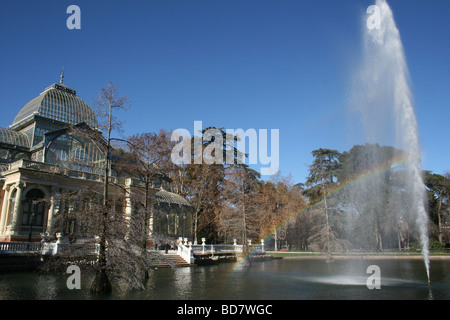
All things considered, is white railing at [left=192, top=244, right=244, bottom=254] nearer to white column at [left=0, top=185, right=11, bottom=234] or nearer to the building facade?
the building facade

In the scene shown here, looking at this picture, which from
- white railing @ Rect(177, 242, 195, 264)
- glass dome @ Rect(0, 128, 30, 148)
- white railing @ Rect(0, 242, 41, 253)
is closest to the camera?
white railing @ Rect(0, 242, 41, 253)

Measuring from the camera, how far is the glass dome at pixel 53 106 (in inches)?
1334

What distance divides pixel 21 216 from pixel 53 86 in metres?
18.4

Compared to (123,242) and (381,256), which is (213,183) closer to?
(381,256)

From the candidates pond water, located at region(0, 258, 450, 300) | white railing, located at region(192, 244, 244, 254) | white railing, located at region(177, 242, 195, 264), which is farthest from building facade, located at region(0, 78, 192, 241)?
pond water, located at region(0, 258, 450, 300)

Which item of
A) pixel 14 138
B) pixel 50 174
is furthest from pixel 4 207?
pixel 14 138

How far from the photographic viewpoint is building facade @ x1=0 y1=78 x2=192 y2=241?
969 inches

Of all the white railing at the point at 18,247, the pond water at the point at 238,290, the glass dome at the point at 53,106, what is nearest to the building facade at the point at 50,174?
the glass dome at the point at 53,106

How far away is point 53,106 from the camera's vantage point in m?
34.8

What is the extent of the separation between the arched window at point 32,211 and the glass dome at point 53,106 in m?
9.58

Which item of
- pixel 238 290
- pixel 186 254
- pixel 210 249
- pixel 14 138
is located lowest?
pixel 238 290

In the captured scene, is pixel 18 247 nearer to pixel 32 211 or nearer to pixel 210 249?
pixel 32 211

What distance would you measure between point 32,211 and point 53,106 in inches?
550
